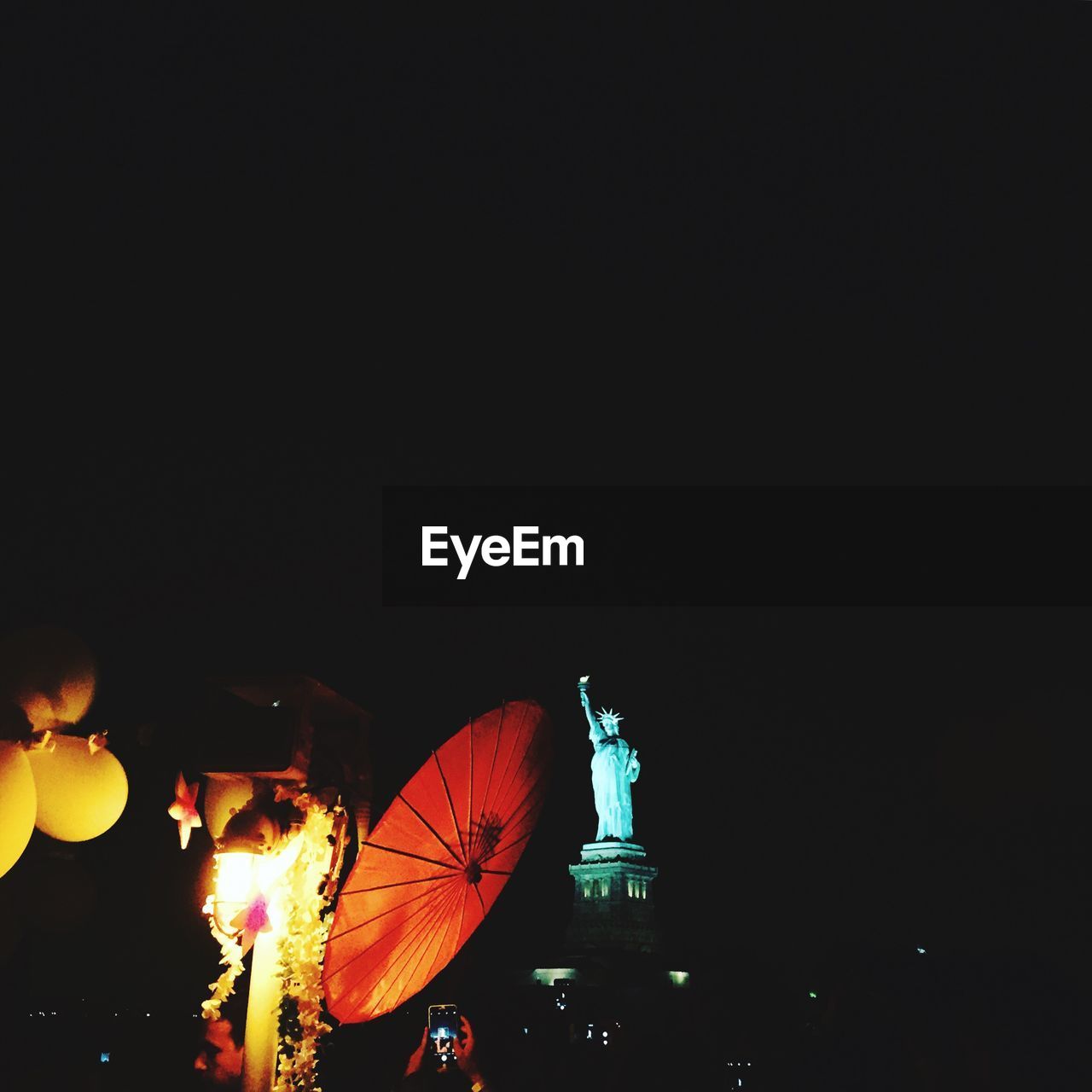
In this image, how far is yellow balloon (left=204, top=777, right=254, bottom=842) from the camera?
7173mm

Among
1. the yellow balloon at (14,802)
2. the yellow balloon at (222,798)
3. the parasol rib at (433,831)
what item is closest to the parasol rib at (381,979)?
the parasol rib at (433,831)

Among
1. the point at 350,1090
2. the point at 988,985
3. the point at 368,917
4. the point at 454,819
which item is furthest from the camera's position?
the point at 350,1090

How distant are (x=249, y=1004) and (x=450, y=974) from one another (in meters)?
4.44

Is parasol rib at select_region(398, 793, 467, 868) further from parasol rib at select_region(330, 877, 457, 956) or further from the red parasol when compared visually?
Result: parasol rib at select_region(330, 877, 457, 956)

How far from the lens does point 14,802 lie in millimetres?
6898

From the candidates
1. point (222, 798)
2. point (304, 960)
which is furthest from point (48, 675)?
point (304, 960)

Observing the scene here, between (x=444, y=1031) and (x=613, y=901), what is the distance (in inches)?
1557

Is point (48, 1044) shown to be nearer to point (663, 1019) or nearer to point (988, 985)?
point (663, 1019)

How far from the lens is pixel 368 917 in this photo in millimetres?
6211

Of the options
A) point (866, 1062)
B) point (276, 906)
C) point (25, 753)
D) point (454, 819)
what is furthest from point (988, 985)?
point (25, 753)

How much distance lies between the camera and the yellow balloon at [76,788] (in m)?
7.51

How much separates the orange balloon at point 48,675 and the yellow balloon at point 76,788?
8.8 inches

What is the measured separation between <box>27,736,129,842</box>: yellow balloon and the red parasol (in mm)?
2436

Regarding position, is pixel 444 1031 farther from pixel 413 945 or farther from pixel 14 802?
pixel 14 802
